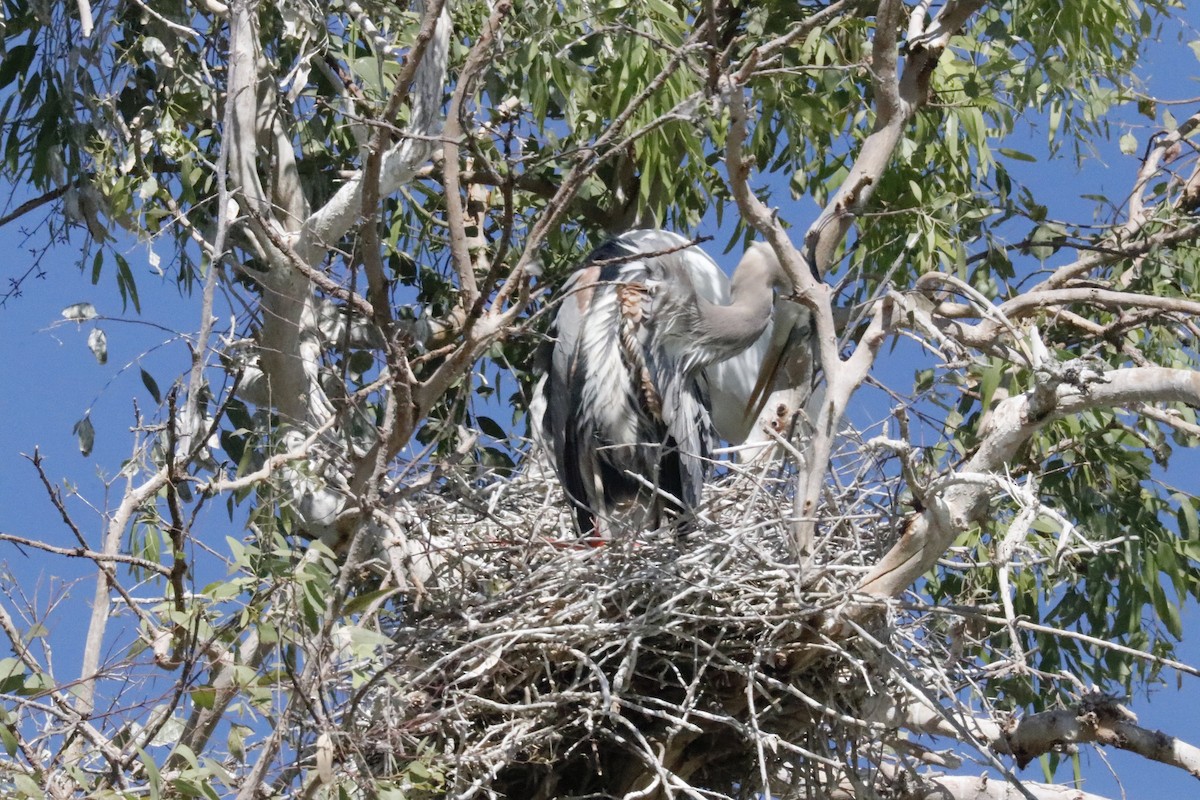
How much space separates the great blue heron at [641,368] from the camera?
398 cm

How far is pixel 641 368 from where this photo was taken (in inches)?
159

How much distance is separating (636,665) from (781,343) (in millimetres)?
1054

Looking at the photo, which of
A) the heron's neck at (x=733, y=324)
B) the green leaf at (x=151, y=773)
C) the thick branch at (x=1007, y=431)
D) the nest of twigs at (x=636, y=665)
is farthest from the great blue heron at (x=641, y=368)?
the green leaf at (x=151, y=773)

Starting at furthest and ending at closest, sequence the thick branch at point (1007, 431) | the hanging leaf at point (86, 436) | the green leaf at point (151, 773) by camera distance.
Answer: the hanging leaf at point (86, 436) < the thick branch at point (1007, 431) < the green leaf at point (151, 773)

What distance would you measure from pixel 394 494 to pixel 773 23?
6.63 feet

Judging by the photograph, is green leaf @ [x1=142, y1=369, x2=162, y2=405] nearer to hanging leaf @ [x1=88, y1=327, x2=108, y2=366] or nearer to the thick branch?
hanging leaf @ [x1=88, y1=327, x2=108, y2=366]

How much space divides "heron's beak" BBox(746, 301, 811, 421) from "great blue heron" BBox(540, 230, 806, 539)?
0.04ft

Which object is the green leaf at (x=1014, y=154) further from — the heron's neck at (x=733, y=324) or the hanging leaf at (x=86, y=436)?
the hanging leaf at (x=86, y=436)

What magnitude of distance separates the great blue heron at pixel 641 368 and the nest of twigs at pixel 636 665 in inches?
22.9

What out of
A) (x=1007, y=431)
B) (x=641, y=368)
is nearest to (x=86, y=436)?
(x=641, y=368)

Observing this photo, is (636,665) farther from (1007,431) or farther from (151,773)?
(151,773)

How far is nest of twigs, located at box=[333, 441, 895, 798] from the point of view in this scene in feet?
9.93

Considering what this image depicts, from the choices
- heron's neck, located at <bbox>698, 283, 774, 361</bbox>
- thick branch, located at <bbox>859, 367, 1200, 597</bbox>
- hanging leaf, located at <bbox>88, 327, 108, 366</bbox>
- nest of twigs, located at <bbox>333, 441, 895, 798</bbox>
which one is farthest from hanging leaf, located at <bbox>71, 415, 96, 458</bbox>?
thick branch, located at <bbox>859, 367, 1200, 597</bbox>

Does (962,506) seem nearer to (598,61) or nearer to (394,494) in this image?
(394,494)
